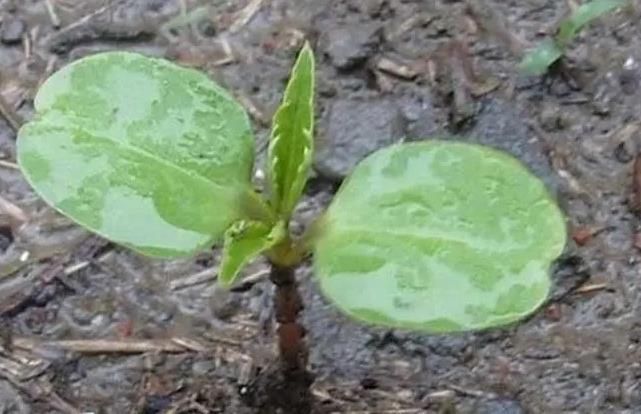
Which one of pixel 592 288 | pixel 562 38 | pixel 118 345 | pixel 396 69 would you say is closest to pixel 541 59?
pixel 562 38

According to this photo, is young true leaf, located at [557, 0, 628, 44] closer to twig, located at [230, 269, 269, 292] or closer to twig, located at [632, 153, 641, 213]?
twig, located at [632, 153, 641, 213]

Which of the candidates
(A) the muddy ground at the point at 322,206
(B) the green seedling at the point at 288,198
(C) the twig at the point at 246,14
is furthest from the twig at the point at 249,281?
(C) the twig at the point at 246,14

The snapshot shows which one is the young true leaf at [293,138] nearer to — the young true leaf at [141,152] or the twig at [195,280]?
the young true leaf at [141,152]

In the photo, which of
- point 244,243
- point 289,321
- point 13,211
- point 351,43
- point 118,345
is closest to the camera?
point 244,243

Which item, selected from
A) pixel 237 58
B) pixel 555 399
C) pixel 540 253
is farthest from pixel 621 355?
pixel 237 58

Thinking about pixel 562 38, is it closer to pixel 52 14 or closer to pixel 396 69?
pixel 396 69

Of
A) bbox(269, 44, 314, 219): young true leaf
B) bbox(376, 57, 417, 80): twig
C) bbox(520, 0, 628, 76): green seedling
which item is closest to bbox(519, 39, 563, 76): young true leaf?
bbox(520, 0, 628, 76): green seedling
